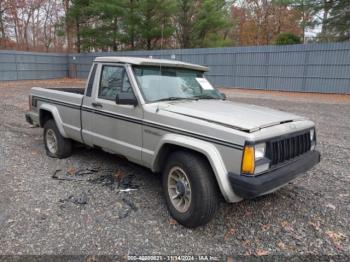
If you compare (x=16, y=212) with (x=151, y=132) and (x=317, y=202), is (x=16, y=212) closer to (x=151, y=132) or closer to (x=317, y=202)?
(x=151, y=132)

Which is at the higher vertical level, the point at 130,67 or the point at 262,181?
the point at 130,67

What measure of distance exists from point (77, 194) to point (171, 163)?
1.52 meters

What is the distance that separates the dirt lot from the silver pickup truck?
343 mm

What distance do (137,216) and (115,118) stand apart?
138 centimetres

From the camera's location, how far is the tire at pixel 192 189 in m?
3.00

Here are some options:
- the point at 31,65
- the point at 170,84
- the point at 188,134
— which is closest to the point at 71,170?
the point at 170,84

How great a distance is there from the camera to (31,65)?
26.6m

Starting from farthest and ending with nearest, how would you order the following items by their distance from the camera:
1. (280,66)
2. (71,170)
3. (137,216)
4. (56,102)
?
(280,66) → (56,102) → (71,170) → (137,216)

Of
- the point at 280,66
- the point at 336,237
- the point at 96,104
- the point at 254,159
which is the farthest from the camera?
the point at 280,66

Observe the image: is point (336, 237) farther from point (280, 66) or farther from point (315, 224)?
point (280, 66)

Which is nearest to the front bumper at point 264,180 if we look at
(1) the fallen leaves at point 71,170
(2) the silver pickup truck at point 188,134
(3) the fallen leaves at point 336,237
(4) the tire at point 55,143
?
(2) the silver pickup truck at point 188,134

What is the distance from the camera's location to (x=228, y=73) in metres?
20.3

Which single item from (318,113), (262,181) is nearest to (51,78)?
(318,113)

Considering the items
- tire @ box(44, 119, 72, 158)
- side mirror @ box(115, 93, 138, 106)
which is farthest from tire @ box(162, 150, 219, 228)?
tire @ box(44, 119, 72, 158)
